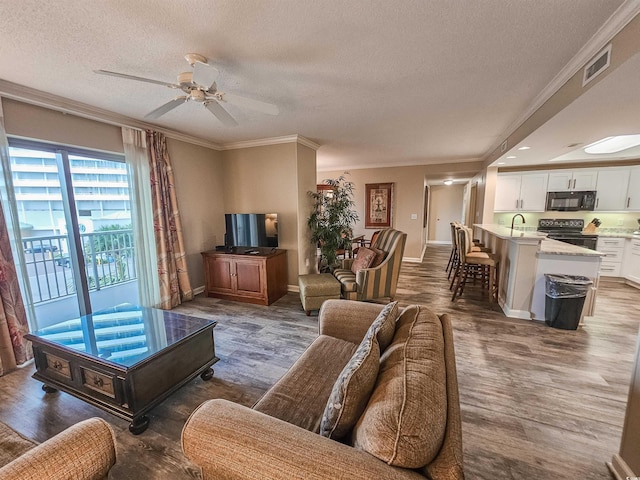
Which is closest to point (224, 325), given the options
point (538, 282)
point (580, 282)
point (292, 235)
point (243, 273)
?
point (243, 273)

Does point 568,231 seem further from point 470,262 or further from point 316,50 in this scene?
point 316,50

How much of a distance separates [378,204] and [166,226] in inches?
186

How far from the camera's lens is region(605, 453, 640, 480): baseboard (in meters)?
1.31

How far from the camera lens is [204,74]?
5.85 feet

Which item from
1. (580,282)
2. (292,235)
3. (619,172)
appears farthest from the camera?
(619,172)

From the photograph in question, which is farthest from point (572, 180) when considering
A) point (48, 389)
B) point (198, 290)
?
point (48, 389)

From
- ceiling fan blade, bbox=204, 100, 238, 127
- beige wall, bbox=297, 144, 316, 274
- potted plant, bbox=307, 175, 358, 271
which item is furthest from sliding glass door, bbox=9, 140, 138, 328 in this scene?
potted plant, bbox=307, 175, 358, 271

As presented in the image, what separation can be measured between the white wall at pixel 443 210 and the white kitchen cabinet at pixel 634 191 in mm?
4836

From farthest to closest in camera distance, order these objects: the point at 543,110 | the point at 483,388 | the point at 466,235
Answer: the point at 466,235
the point at 543,110
the point at 483,388

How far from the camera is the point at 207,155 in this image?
440cm

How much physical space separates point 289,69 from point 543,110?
2.48 meters

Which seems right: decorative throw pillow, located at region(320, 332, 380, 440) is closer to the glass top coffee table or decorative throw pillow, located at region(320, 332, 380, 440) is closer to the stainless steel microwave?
the glass top coffee table

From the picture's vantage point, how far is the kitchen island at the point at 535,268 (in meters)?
3.03

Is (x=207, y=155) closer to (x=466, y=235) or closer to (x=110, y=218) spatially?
(x=110, y=218)
